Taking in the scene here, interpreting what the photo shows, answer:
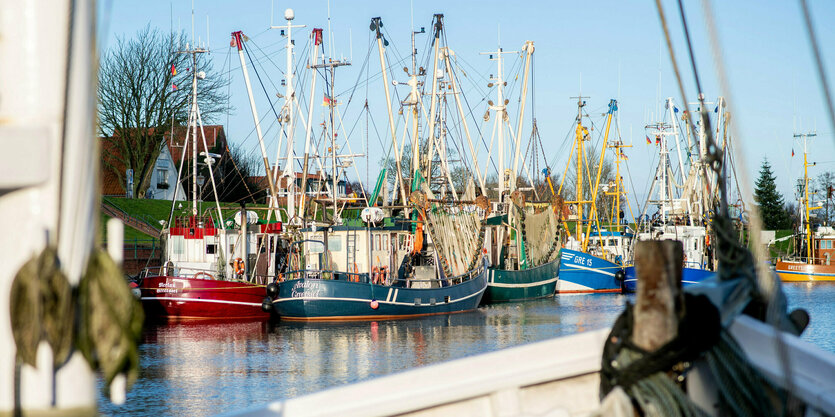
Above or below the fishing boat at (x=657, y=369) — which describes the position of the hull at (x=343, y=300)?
below

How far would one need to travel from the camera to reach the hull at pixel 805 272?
43344 millimetres

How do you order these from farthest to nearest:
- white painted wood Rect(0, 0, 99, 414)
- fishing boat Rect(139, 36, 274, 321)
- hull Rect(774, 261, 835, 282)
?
1. hull Rect(774, 261, 835, 282)
2. fishing boat Rect(139, 36, 274, 321)
3. white painted wood Rect(0, 0, 99, 414)

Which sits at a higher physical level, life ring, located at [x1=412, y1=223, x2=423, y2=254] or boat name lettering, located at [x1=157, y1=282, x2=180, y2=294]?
life ring, located at [x1=412, y1=223, x2=423, y2=254]

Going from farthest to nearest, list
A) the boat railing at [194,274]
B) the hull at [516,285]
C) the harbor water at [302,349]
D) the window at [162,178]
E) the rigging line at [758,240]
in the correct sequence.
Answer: the window at [162,178] → the hull at [516,285] → the boat railing at [194,274] → the harbor water at [302,349] → the rigging line at [758,240]

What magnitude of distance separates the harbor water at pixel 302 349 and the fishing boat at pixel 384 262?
485 millimetres

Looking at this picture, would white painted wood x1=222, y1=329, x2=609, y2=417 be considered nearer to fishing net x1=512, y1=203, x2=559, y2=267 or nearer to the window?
fishing net x1=512, y1=203, x2=559, y2=267

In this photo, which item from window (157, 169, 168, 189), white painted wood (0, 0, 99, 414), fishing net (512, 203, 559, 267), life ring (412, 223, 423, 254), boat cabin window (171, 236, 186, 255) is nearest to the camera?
white painted wood (0, 0, 99, 414)

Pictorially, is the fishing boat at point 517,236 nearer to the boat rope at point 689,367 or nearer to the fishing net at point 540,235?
the fishing net at point 540,235

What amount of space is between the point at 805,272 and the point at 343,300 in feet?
102

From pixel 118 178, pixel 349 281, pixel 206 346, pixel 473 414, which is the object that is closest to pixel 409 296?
pixel 349 281

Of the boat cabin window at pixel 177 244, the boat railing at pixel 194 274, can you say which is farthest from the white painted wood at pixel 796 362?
the boat cabin window at pixel 177 244

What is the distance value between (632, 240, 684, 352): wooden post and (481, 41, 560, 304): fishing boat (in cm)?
2790

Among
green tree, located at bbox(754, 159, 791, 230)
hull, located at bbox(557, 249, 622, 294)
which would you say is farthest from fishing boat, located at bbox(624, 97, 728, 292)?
green tree, located at bbox(754, 159, 791, 230)

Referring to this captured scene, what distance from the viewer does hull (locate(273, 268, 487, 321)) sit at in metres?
22.5
